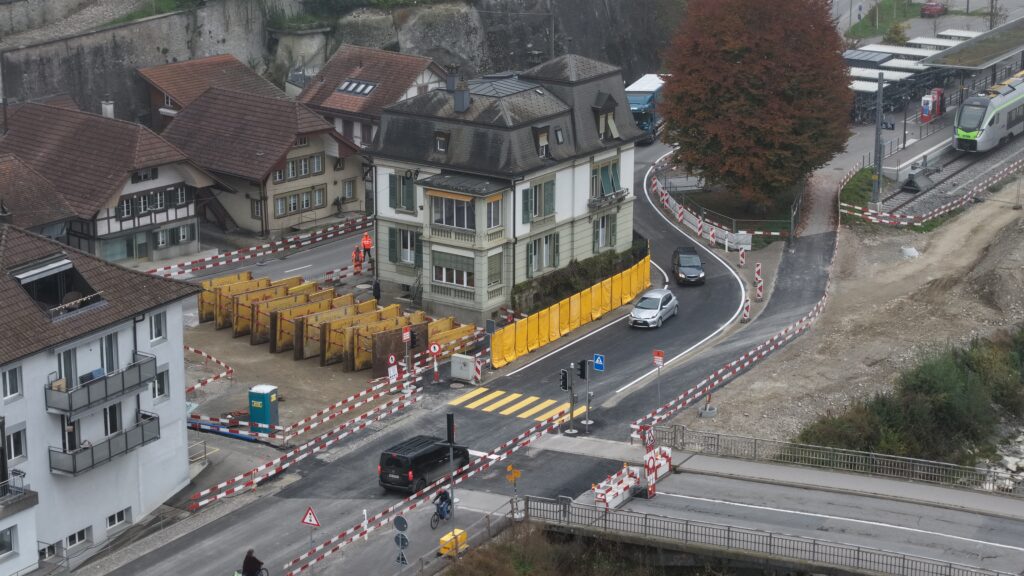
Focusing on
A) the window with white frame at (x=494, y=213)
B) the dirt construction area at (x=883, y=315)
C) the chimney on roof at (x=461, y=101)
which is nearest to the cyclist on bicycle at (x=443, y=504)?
the dirt construction area at (x=883, y=315)

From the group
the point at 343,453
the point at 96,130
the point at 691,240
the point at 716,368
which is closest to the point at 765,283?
the point at 691,240

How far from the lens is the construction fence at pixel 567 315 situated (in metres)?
66.6

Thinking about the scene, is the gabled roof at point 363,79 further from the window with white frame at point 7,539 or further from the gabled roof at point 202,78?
the window with white frame at point 7,539

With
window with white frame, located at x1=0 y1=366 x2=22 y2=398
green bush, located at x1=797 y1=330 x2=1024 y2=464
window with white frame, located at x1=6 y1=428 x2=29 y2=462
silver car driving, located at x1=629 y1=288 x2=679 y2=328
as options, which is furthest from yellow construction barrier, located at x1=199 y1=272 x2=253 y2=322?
green bush, located at x1=797 y1=330 x2=1024 y2=464

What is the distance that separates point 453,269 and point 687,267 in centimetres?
1220

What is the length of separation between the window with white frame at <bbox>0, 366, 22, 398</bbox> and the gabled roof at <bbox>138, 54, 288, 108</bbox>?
148ft

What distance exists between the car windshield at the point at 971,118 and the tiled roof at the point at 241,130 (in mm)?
37195

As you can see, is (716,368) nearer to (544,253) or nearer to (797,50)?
(544,253)

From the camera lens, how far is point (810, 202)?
89312mm

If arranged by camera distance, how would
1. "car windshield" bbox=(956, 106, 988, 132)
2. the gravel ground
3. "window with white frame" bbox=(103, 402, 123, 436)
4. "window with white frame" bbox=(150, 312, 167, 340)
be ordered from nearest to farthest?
1. "window with white frame" bbox=(103, 402, 123, 436)
2. "window with white frame" bbox=(150, 312, 167, 340)
3. the gravel ground
4. "car windshield" bbox=(956, 106, 988, 132)

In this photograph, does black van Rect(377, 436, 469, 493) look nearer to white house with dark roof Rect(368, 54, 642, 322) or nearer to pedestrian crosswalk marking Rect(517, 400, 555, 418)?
pedestrian crosswalk marking Rect(517, 400, 555, 418)

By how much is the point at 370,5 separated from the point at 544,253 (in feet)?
130

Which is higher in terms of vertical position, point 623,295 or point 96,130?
point 96,130

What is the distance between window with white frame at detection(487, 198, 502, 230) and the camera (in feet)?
230
